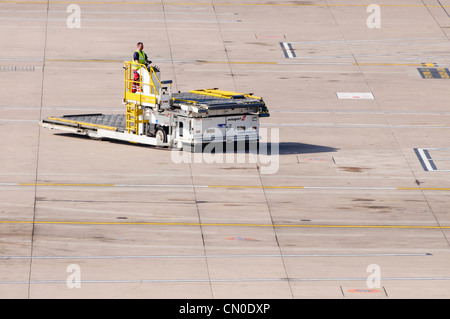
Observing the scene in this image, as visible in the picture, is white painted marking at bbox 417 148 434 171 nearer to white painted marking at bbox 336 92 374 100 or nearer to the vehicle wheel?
white painted marking at bbox 336 92 374 100

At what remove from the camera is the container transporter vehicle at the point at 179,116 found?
32.3 m

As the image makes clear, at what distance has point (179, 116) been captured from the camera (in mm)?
32562

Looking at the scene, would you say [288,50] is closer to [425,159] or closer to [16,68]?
[16,68]

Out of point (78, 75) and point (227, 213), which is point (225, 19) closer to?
point (78, 75)

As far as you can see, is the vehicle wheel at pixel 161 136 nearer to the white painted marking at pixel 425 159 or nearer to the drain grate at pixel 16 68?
the white painted marking at pixel 425 159

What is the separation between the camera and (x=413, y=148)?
3522cm

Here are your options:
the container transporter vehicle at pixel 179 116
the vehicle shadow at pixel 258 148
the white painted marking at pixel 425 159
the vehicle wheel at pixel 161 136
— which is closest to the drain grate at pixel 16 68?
the vehicle shadow at pixel 258 148

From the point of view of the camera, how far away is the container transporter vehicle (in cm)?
3228

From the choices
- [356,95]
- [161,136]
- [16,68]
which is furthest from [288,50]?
[161,136]

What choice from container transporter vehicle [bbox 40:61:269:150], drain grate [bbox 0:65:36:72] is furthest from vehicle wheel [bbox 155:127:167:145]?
drain grate [bbox 0:65:36:72]

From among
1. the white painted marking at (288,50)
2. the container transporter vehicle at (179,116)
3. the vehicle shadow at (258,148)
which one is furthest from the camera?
the white painted marking at (288,50)

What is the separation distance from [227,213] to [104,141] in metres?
8.98

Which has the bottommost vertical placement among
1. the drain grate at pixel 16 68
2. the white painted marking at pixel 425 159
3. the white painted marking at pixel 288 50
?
the white painted marking at pixel 425 159

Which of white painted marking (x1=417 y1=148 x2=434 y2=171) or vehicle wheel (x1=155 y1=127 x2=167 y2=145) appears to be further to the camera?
vehicle wheel (x1=155 y1=127 x2=167 y2=145)
